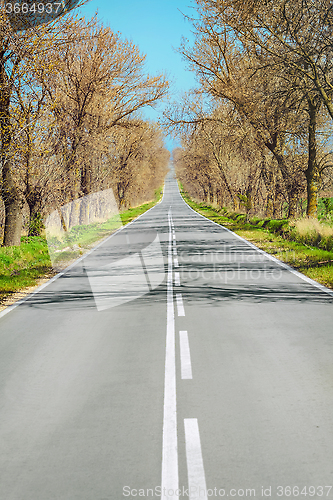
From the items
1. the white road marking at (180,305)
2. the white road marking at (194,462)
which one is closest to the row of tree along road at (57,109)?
the white road marking at (180,305)

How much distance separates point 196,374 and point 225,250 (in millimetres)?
12234

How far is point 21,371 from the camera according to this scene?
568cm

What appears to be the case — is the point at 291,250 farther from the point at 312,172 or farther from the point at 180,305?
the point at 180,305

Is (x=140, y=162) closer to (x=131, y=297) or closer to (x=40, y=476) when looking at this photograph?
(x=131, y=297)

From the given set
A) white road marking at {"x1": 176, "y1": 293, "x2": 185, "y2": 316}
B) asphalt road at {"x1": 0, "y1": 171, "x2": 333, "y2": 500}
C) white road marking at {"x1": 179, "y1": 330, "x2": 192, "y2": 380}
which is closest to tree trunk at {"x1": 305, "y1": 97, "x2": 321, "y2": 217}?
asphalt road at {"x1": 0, "y1": 171, "x2": 333, "y2": 500}

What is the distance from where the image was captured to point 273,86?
1834 centimetres

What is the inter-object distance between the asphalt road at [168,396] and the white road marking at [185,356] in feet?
0.08

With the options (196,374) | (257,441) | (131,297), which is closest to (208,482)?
(257,441)

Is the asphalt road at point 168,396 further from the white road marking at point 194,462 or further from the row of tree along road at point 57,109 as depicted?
the row of tree along road at point 57,109

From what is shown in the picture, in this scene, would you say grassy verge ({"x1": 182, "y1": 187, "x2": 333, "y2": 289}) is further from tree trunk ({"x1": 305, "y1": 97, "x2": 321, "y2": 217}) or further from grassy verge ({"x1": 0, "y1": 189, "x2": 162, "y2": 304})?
grassy verge ({"x1": 0, "y1": 189, "x2": 162, "y2": 304})

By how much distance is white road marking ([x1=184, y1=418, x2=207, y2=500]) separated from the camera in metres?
3.28

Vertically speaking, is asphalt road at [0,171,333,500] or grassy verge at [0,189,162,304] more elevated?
grassy verge at [0,189,162,304]

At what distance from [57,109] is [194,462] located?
71.6 feet

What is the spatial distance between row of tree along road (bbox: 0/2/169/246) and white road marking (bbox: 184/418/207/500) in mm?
12215
